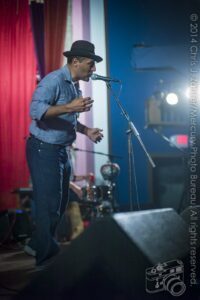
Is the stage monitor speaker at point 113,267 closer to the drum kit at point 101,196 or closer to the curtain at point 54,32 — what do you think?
the drum kit at point 101,196

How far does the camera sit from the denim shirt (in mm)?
2686

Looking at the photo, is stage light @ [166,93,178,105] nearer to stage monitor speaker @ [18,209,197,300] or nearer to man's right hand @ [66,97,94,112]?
man's right hand @ [66,97,94,112]

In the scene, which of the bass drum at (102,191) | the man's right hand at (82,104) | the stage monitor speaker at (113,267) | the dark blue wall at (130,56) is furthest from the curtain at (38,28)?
the stage monitor speaker at (113,267)

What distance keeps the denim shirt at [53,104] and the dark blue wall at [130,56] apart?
2.82 meters

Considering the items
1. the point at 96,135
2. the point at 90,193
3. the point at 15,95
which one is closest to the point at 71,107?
the point at 96,135

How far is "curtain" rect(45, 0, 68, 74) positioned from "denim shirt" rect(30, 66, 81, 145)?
2286 mm

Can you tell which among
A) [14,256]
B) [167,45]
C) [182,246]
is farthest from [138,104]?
[182,246]

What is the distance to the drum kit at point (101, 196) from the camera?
455 cm

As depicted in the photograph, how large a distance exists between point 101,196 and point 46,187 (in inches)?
76.9

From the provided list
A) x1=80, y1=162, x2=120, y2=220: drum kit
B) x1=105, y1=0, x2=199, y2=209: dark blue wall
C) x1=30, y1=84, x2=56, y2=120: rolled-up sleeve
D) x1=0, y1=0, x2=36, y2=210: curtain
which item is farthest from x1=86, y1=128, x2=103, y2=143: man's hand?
x1=105, y1=0, x2=199, y2=209: dark blue wall

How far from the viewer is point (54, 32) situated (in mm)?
5102

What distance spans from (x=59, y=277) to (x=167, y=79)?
4995 mm

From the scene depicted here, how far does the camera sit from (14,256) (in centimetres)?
368

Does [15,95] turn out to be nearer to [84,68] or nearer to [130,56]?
[130,56]
